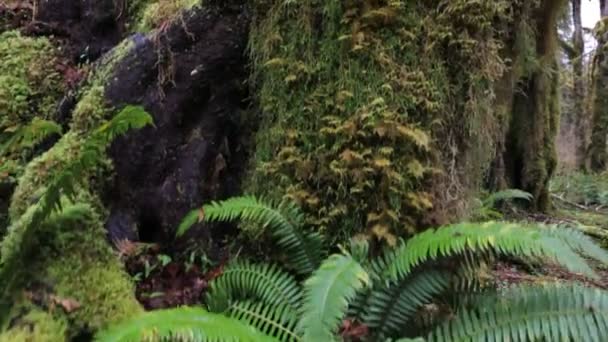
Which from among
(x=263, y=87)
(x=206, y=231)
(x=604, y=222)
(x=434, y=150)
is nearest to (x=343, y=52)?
(x=263, y=87)

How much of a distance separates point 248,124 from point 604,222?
7372 mm

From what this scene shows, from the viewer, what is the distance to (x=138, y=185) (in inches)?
138

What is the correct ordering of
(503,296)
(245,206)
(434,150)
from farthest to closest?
(434,150) < (245,206) < (503,296)

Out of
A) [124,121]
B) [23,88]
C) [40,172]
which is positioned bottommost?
[40,172]

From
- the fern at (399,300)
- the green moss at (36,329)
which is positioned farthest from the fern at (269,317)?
the green moss at (36,329)

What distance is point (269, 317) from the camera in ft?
8.67

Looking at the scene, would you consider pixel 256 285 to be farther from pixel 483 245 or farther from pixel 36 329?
pixel 483 245

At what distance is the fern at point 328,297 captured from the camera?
6.83ft

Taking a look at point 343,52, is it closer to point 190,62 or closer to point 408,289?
point 190,62

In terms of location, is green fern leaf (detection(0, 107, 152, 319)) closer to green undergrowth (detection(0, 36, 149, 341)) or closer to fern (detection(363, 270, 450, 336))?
green undergrowth (detection(0, 36, 149, 341))

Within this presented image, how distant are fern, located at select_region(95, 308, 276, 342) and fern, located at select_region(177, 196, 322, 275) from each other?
0.80m

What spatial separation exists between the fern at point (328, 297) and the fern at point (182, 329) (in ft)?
0.76

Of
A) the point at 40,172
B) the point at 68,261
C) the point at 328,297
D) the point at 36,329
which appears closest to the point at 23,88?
the point at 40,172

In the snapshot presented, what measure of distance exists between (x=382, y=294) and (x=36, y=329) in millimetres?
1637
